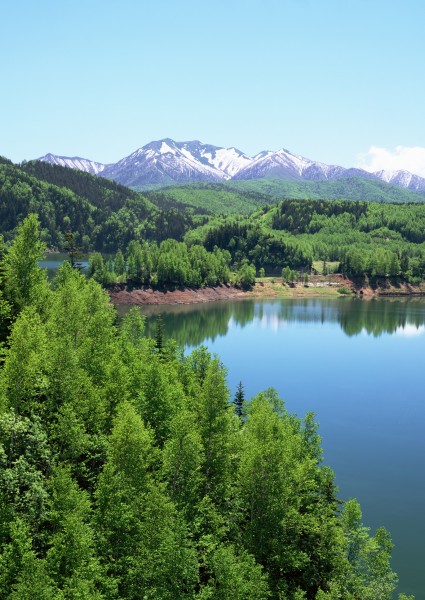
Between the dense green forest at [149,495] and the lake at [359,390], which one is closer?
the dense green forest at [149,495]

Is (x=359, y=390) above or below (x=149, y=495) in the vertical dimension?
below

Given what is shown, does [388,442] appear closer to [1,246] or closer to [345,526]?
[345,526]

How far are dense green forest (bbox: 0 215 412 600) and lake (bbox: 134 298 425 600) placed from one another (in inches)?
445

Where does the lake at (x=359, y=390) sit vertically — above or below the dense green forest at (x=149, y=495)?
below

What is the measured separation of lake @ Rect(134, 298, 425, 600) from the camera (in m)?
63.7

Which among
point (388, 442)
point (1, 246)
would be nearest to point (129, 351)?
point (1, 246)

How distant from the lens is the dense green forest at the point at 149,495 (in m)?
35.4

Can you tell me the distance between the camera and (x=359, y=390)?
115 meters

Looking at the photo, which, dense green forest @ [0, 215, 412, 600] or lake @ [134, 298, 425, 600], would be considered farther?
lake @ [134, 298, 425, 600]

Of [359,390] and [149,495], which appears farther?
[359,390]

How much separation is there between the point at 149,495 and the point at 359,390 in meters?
83.3

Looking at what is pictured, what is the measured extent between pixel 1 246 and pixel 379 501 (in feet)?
180

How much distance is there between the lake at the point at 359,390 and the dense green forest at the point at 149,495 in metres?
11.3

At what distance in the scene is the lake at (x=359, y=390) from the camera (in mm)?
A: 63688
